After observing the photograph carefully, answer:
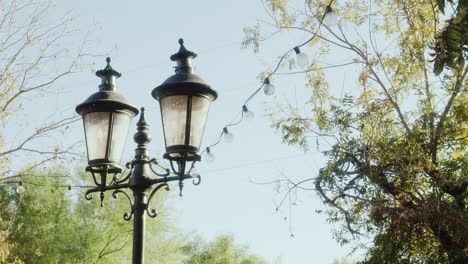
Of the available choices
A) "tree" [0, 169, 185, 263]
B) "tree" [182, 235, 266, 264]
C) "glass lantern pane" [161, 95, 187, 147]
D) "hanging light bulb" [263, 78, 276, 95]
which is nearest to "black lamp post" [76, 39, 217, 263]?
"glass lantern pane" [161, 95, 187, 147]

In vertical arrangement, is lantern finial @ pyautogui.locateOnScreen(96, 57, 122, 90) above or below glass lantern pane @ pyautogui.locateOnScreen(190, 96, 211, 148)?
above

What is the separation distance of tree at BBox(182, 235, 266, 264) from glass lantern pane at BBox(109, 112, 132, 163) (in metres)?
23.9

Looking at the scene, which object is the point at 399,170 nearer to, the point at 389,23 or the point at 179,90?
the point at 389,23

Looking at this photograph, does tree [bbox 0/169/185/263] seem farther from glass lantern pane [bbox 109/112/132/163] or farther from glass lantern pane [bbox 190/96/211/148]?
glass lantern pane [bbox 190/96/211/148]

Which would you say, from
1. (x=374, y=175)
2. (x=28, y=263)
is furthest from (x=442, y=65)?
(x=28, y=263)

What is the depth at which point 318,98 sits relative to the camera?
1251cm

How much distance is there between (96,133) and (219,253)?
27118 mm

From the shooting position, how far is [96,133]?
4.71 meters

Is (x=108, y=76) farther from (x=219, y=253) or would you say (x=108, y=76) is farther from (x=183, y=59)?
(x=219, y=253)

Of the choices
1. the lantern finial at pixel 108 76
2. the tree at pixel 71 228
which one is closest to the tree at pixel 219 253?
the tree at pixel 71 228

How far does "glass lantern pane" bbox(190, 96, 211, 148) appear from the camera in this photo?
14.3 feet

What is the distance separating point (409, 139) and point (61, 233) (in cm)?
1522

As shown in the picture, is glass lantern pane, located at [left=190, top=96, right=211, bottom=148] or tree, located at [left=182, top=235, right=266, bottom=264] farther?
tree, located at [left=182, top=235, right=266, bottom=264]

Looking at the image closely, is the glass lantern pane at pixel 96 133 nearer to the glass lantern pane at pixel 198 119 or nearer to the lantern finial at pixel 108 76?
the lantern finial at pixel 108 76
